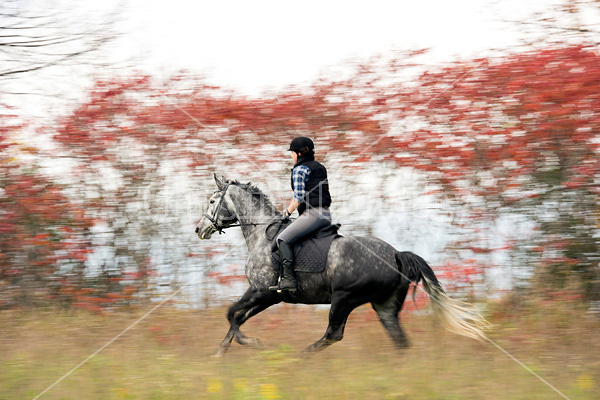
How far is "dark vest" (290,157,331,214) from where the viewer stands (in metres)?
6.39

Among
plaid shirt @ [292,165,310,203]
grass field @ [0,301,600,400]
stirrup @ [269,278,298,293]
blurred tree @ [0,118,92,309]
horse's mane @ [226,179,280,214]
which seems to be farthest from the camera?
blurred tree @ [0,118,92,309]

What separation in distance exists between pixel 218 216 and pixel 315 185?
1.47 m

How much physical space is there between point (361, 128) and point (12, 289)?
6645 mm

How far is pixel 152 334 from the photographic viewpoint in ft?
26.6

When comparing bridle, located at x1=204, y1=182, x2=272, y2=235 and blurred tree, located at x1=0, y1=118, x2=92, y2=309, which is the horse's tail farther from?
blurred tree, located at x1=0, y1=118, x2=92, y2=309

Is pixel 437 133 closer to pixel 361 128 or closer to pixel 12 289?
pixel 361 128

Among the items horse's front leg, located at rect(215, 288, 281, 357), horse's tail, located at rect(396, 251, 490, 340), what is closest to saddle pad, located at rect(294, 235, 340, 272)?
horse's front leg, located at rect(215, 288, 281, 357)

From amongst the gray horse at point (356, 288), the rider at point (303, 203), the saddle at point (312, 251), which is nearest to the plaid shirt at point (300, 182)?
the rider at point (303, 203)

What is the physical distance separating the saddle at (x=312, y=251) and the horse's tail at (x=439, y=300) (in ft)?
2.93

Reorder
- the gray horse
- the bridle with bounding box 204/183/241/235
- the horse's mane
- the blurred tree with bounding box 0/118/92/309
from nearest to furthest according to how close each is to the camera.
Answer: the gray horse → the bridle with bounding box 204/183/241/235 → the horse's mane → the blurred tree with bounding box 0/118/92/309

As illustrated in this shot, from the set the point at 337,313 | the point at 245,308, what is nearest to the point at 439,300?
the point at 337,313

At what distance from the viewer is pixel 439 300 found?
649cm

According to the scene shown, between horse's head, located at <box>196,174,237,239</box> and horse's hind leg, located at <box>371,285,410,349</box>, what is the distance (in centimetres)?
222

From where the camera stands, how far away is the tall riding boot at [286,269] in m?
6.49
